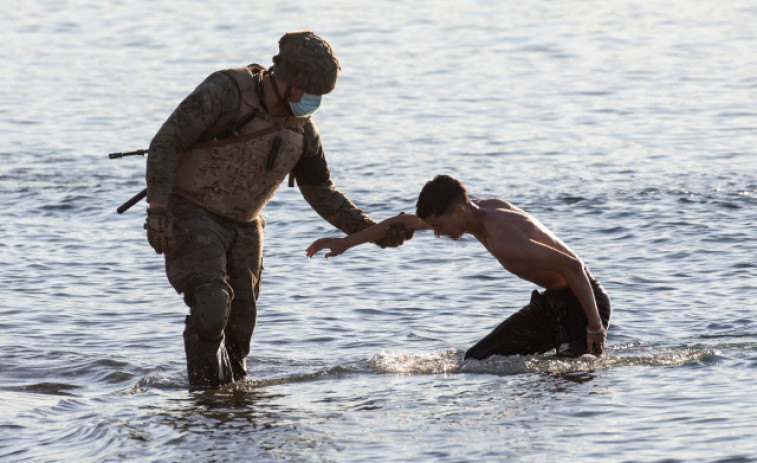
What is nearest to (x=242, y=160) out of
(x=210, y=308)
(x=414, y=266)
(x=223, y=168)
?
(x=223, y=168)

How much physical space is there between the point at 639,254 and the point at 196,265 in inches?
233

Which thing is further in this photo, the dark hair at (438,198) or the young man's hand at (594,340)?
the young man's hand at (594,340)

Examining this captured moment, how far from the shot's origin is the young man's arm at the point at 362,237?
27.3ft

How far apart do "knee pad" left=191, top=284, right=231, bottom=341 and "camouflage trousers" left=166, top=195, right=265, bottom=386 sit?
5cm

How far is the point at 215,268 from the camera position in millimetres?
7867

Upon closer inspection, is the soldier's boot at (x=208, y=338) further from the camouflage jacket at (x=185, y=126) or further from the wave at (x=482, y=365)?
the camouflage jacket at (x=185, y=126)

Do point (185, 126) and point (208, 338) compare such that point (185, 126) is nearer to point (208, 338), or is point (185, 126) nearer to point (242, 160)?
point (242, 160)

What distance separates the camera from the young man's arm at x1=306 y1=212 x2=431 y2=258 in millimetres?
8336

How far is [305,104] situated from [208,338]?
1.45 m

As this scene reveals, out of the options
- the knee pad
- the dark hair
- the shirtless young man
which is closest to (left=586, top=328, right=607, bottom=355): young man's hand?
the shirtless young man

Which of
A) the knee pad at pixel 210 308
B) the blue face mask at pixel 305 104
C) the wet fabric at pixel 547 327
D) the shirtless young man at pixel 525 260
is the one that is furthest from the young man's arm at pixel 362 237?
the wet fabric at pixel 547 327

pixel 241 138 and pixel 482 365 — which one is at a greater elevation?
pixel 241 138

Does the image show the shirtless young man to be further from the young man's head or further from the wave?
the wave

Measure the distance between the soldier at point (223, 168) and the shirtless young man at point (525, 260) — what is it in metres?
0.55
